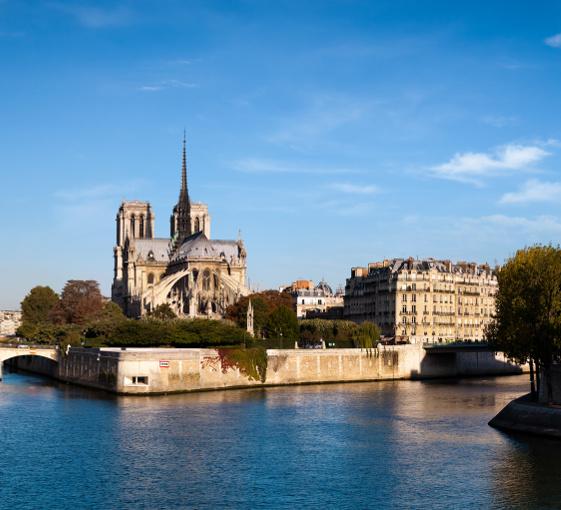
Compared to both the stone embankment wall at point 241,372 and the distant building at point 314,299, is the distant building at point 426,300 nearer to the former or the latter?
the stone embankment wall at point 241,372

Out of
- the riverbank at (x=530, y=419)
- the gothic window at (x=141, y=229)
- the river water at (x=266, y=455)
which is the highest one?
the gothic window at (x=141, y=229)

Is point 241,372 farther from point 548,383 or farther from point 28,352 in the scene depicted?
point 548,383

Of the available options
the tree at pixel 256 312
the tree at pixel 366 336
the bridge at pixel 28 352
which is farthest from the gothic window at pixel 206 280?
the bridge at pixel 28 352

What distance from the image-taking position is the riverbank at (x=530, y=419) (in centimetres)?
4297

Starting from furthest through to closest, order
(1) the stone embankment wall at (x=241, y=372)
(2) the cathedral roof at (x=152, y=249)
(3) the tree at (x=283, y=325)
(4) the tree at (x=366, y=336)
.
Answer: (2) the cathedral roof at (x=152, y=249) → (3) the tree at (x=283, y=325) → (4) the tree at (x=366, y=336) → (1) the stone embankment wall at (x=241, y=372)

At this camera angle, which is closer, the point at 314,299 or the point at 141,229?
the point at 314,299

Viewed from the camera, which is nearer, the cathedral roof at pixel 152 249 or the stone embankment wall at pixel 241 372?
the stone embankment wall at pixel 241 372

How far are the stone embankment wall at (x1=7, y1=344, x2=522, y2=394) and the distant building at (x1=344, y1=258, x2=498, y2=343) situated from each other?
10.4 m

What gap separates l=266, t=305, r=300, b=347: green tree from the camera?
86562 mm

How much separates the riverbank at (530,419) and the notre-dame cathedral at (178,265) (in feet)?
206

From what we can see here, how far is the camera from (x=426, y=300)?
100m

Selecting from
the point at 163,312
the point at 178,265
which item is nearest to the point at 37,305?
the point at 178,265

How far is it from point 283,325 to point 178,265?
4217cm

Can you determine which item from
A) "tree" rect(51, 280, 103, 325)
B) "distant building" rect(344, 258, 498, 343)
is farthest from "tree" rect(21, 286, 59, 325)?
"distant building" rect(344, 258, 498, 343)
